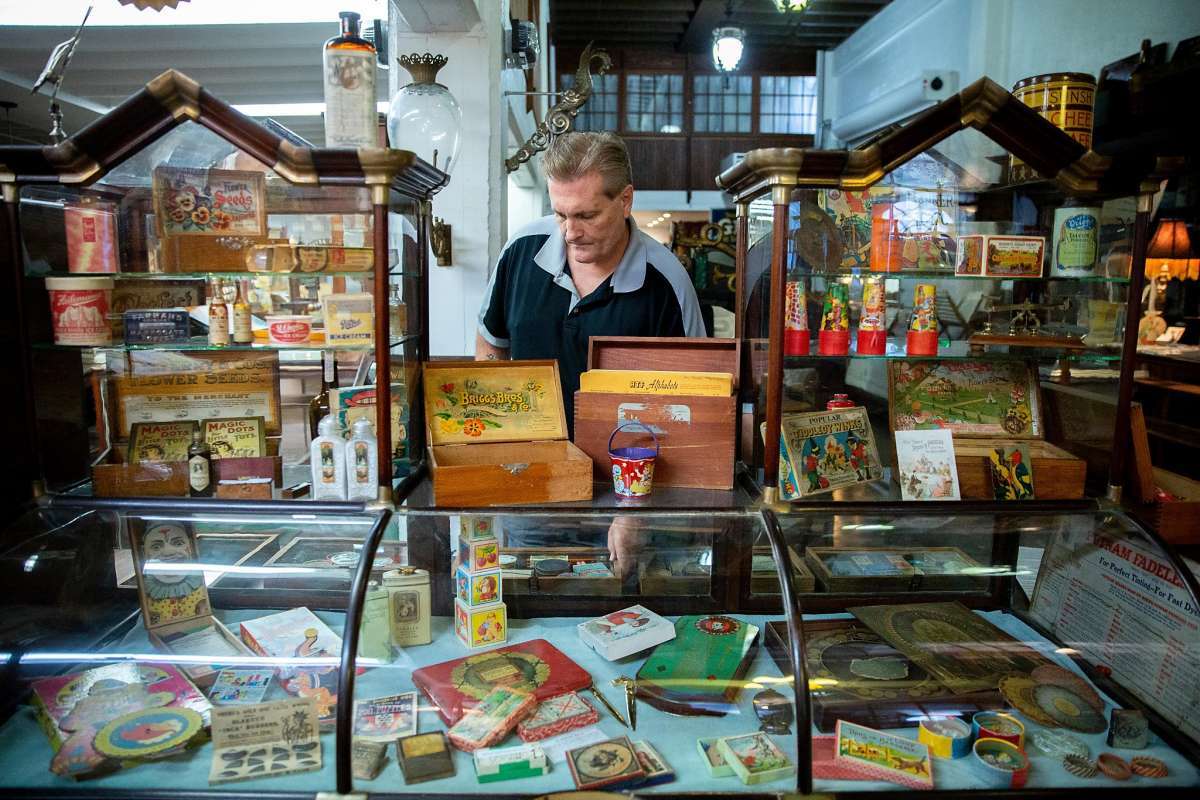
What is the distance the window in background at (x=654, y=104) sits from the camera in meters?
13.6

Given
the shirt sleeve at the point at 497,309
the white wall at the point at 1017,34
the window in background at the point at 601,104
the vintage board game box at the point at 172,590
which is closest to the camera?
the vintage board game box at the point at 172,590

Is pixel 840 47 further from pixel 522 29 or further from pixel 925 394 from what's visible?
pixel 925 394

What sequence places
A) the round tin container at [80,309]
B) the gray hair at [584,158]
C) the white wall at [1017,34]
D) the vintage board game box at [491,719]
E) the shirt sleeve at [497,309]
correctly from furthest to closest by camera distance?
the white wall at [1017,34] → the shirt sleeve at [497,309] → the gray hair at [584,158] → the round tin container at [80,309] → the vintage board game box at [491,719]

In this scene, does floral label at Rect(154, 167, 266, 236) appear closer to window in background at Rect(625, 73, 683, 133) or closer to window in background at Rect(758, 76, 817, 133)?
window in background at Rect(625, 73, 683, 133)

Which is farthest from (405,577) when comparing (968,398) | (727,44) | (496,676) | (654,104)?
(654,104)

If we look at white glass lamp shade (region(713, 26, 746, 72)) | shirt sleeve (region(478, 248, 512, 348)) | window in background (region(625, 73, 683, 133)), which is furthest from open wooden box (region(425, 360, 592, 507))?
window in background (region(625, 73, 683, 133))

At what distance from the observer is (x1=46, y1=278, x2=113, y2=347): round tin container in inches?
67.4

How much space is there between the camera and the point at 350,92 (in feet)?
5.31

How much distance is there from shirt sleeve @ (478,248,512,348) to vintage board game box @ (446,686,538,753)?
56.8 inches

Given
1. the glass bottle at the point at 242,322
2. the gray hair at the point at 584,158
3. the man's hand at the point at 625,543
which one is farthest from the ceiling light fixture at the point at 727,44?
the glass bottle at the point at 242,322

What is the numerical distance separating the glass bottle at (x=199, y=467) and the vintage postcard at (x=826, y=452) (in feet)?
4.19

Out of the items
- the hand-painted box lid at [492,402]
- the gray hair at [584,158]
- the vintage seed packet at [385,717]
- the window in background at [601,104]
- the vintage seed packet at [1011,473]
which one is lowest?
the vintage seed packet at [385,717]

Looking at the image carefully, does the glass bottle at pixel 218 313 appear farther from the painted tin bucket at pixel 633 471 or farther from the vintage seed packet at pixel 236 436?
the painted tin bucket at pixel 633 471

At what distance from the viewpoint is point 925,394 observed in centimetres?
192
